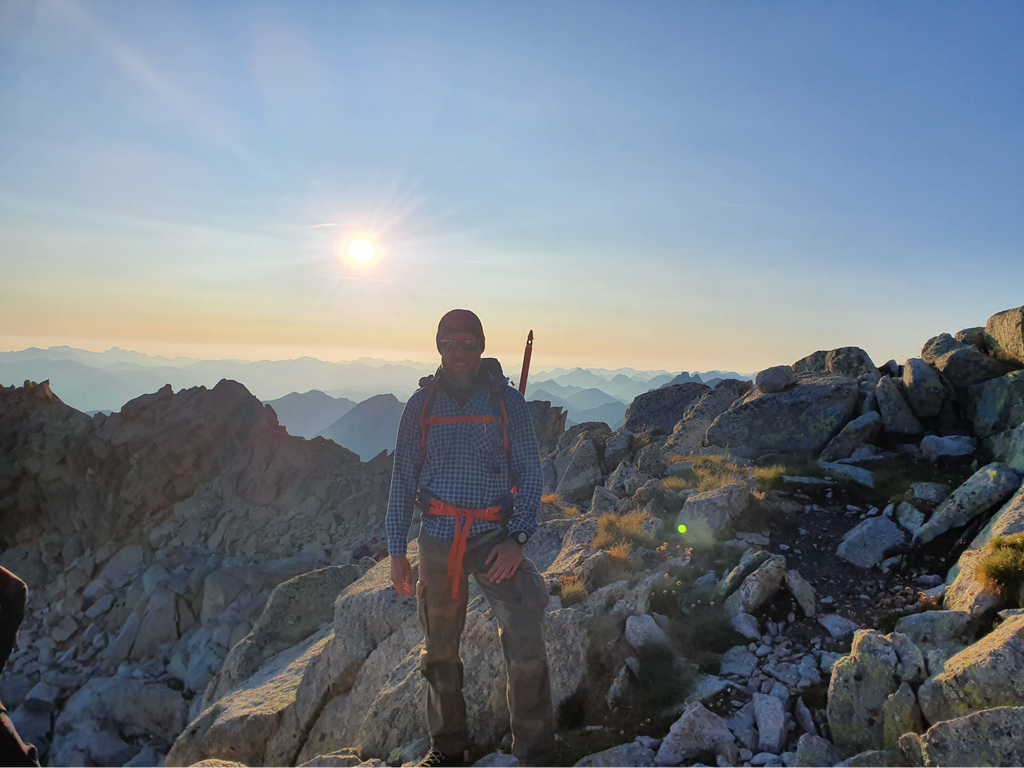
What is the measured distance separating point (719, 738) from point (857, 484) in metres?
8.52

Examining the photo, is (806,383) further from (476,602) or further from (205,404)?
(205,404)

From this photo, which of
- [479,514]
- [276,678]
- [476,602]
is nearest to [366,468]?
[276,678]

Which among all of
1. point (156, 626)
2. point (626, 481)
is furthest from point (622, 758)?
point (156, 626)

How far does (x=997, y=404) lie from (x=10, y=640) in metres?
18.0

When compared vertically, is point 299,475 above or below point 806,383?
below

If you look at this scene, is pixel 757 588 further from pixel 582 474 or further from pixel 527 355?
pixel 582 474

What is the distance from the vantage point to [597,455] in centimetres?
2114

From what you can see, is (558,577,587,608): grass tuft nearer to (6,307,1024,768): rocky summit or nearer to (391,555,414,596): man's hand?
(6,307,1024,768): rocky summit

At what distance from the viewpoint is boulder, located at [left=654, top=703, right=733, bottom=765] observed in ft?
18.7

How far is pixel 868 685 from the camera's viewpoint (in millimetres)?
5555

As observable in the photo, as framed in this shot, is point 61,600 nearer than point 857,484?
No

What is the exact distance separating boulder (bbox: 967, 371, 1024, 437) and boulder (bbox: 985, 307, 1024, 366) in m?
1.03

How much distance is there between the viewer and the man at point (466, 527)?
5836mm

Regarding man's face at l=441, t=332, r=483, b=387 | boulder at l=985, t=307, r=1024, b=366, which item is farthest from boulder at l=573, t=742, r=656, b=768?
boulder at l=985, t=307, r=1024, b=366
